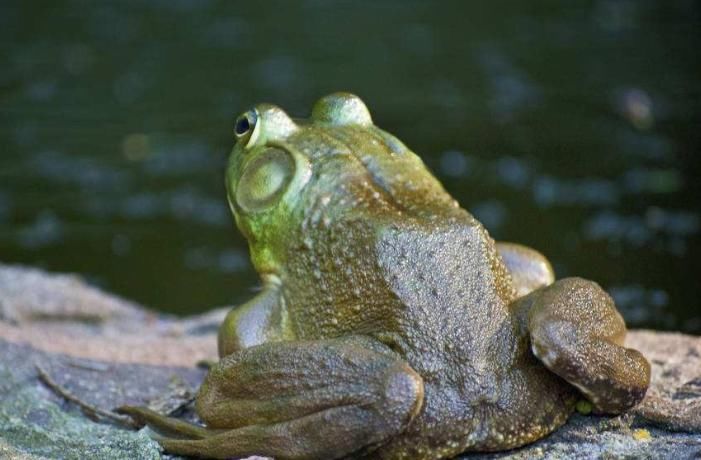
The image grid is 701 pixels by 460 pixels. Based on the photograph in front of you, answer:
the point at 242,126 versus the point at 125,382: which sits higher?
the point at 242,126

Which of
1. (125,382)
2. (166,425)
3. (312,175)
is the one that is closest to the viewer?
(166,425)

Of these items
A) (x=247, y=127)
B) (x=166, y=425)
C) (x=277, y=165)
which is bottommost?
(x=166, y=425)

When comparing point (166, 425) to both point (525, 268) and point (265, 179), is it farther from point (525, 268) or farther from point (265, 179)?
point (525, 268)

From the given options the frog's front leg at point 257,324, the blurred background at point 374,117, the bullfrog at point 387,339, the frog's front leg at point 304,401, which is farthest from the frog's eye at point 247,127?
the blurred background at point 374,117

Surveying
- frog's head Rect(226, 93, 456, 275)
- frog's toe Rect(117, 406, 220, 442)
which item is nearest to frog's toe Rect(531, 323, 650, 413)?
frog's head Rect(226, 93, 456, 275)

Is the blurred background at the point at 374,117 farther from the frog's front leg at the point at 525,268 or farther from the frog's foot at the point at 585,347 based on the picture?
the frog's foot at the point at 585,347

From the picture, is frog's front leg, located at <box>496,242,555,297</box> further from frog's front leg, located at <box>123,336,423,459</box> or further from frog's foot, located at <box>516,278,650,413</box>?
frog's front leg, located at <box>123,336,423,459</box>

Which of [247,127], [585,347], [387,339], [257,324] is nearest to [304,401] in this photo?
[387,339]
